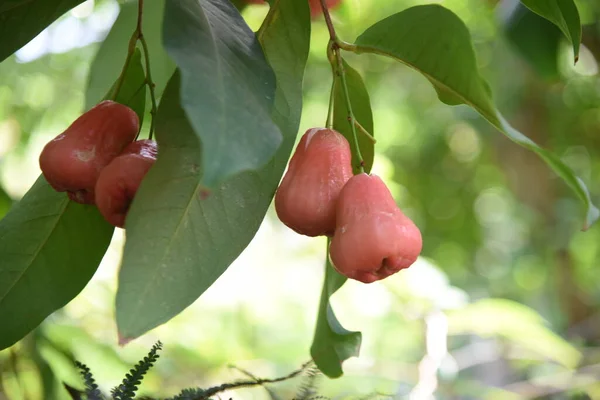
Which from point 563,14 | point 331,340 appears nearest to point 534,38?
point 563,14

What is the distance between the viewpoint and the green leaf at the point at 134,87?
717 mm

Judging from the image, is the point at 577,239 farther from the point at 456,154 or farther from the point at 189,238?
the point at 189,238

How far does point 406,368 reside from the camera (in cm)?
175

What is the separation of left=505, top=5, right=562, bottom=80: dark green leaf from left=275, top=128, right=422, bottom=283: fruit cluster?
0.83 meters

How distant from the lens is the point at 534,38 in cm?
134

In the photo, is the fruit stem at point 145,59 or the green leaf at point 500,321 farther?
the green leaf at point 500,321

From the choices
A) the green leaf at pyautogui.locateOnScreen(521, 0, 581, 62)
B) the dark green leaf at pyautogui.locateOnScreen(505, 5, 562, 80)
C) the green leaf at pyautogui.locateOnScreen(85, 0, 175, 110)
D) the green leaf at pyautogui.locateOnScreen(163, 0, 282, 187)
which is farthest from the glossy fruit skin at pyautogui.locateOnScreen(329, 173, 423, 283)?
the dark green leaf at pyautogui.locateOnScreen(505, 5, 562, 80)

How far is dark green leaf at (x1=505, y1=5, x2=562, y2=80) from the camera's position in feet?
4.34

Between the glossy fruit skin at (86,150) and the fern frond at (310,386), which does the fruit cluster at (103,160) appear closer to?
the glossy fruit skin at (86,150)

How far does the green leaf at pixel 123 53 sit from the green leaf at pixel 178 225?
31 centimetres

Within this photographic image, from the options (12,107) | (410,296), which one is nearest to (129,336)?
(410,296)

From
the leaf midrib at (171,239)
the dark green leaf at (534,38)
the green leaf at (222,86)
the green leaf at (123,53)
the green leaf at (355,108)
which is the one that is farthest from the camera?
the dark green leaf at (534,38)

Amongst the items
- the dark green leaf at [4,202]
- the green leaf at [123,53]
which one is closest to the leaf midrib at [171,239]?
the green leaf at [123,53]

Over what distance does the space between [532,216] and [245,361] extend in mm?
A: 1647
